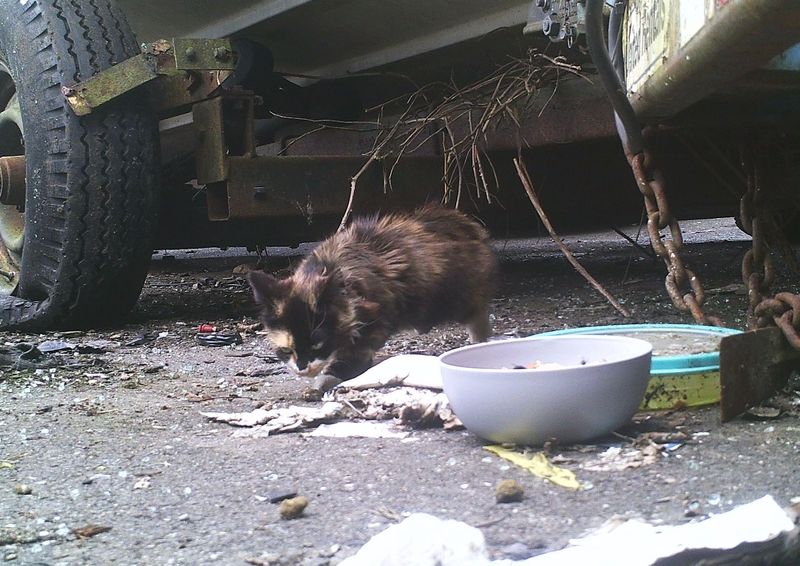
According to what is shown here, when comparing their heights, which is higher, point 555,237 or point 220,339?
point 555,237

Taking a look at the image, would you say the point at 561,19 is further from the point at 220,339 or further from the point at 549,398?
the point at 220,339

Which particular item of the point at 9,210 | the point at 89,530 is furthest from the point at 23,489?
the point at 9,210

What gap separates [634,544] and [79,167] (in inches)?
108

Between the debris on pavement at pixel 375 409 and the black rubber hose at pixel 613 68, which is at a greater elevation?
the black rubber hose at pixel 613 68

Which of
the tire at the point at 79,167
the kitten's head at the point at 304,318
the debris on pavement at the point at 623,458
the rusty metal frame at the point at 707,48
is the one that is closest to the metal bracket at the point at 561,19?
the rusty metal frame at the point at 707,48

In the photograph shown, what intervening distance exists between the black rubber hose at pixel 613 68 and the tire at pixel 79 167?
1.84 metres

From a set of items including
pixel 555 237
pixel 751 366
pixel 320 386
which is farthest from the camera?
pixel 555 237

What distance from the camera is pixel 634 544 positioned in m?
1.21

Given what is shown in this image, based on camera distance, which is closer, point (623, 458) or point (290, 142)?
point (623, 458)

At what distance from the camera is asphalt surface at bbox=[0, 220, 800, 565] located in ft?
4.66

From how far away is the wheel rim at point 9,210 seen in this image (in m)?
4.02

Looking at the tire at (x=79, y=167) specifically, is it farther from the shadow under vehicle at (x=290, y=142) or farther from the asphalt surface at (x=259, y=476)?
the asphalt surface at (x=259, y=476)

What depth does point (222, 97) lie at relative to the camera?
11.2 ft

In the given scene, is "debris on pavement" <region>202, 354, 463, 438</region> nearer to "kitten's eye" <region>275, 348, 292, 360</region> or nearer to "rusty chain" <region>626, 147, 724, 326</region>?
"kitten's eye" <region>275, 348, 292, 360</region>
